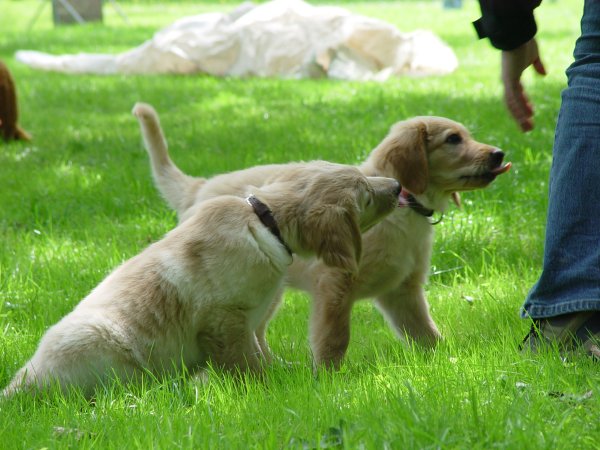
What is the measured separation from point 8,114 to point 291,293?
463 centimetres

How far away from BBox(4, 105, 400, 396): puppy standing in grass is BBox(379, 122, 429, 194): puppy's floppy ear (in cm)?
66

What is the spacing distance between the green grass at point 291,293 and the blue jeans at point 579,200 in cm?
29

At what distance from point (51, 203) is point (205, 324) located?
3079mm

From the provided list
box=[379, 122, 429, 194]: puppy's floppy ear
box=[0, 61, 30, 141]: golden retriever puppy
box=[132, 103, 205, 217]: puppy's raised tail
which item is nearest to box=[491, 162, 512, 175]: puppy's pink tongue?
box=[379, 122, 429, 194]: puppy's floppy ear

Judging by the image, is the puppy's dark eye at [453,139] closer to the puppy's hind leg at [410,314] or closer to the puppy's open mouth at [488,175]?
the puppy's open mouth at [488,175]

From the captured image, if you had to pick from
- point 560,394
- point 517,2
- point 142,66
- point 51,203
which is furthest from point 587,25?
point 142,66

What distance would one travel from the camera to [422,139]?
164 inches

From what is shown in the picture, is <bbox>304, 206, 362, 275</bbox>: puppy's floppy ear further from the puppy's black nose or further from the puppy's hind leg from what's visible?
the puppy's black nose

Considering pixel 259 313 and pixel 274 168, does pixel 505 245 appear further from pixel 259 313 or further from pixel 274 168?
pixel 259 313

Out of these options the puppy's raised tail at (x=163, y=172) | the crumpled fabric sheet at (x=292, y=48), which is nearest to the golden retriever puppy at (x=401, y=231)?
the puppy's raised tail at (x=163, y=172)

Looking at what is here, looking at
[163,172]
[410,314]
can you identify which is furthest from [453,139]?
[163,172]

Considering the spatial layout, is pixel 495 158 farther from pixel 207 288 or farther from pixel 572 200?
pixel 207 288

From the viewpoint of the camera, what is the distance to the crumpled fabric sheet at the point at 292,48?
11555mm

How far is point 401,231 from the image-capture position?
A: 405 centimetres
